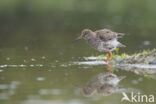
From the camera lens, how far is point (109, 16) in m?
35.2

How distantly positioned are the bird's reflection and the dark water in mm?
198

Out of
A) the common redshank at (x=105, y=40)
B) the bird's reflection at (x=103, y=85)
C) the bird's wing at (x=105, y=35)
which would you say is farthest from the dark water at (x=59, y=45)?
the bird's wing at (x=105, y=35)

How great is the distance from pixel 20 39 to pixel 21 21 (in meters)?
8.33

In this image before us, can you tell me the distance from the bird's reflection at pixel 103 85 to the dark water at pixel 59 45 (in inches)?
7.8

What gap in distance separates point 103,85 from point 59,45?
9676 mm

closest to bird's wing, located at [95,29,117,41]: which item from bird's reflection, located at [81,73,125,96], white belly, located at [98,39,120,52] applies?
white belly, located at [98,39,120,52]

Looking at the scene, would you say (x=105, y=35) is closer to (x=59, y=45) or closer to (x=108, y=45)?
(x=108, y=45)

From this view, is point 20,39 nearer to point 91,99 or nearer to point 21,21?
point 21,21

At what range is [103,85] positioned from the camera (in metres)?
12.4

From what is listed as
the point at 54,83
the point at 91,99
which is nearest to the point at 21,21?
the point at 54,83

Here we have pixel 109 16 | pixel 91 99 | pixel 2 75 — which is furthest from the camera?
pixel 109 16

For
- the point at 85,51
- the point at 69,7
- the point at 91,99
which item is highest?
the point at 69,7

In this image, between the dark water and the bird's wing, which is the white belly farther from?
the dark water

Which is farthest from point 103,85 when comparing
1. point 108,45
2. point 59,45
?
point 59,45
